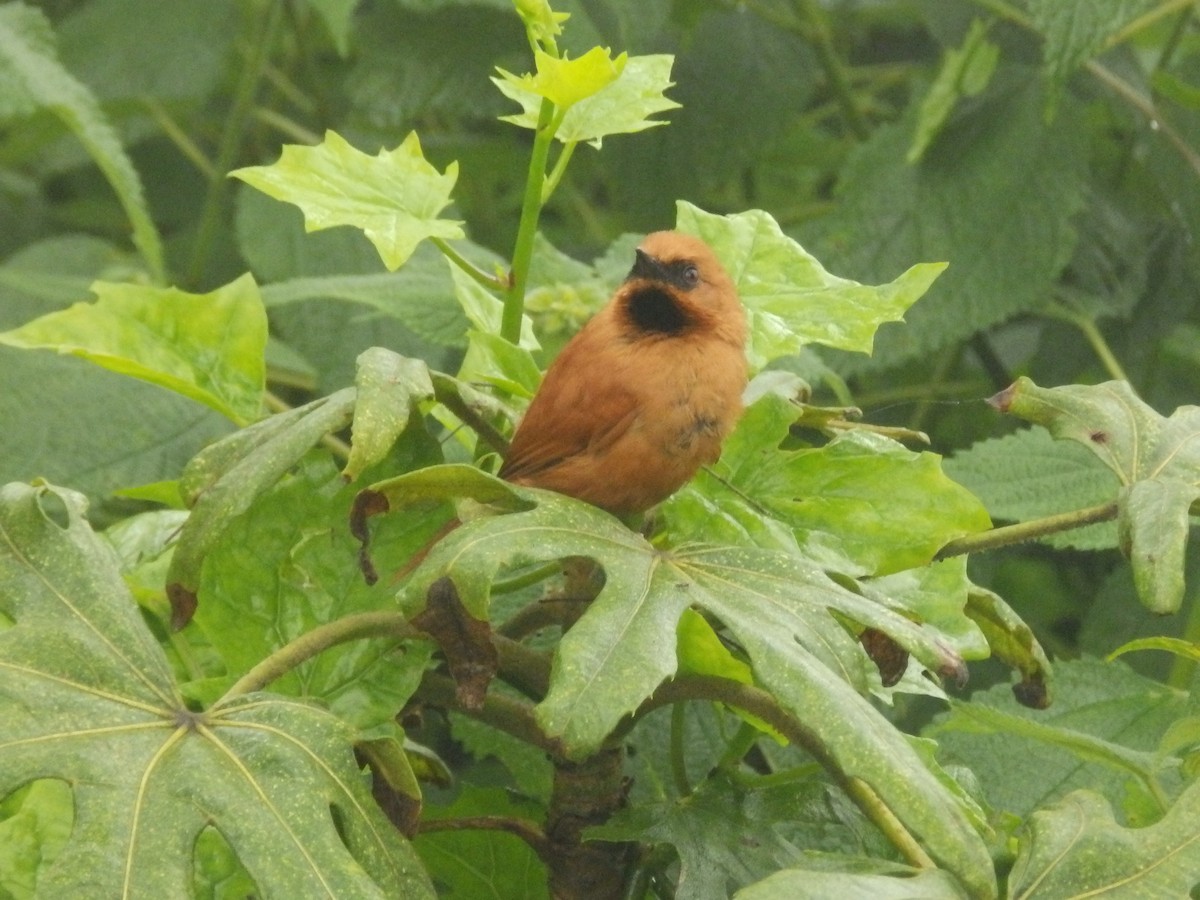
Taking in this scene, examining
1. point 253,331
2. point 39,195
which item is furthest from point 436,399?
point 39,195

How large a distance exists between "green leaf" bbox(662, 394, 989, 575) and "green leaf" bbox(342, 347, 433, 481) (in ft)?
0.62

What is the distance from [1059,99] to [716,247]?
28.1 inches

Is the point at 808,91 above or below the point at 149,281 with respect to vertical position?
above

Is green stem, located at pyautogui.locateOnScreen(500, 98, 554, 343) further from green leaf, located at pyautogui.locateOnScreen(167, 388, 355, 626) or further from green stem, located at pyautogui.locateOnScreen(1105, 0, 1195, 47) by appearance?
green stem, located at pyautogui.locateOnScreen(1105, 0, 1195, 47)

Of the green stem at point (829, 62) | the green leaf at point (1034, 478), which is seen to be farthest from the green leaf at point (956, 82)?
the green leaf at point (1034, 478)

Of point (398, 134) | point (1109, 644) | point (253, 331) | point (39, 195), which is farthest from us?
point (39, 195)

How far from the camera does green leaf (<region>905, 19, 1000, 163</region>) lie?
57.1 inches

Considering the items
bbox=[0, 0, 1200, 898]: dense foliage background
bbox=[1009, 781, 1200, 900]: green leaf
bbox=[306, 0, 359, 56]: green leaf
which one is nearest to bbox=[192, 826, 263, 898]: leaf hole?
bbox=[0, 0, 1200, 898]: dense foliage background

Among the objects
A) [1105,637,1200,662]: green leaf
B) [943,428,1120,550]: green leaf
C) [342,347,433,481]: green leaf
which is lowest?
[943,428,1120,550]: green leaf

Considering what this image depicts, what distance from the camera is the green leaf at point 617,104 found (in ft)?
2.67

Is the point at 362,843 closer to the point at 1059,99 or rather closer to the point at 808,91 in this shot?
the point at 1059,99

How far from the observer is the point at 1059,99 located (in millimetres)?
1534

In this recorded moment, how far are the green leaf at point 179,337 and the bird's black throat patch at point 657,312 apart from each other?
0.74ft

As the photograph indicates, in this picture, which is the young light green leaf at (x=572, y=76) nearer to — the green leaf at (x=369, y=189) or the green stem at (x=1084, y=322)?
the green leaf at (x=369, y=189)
